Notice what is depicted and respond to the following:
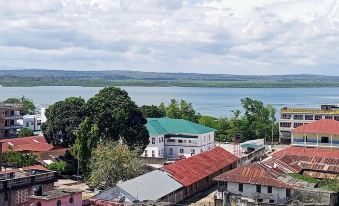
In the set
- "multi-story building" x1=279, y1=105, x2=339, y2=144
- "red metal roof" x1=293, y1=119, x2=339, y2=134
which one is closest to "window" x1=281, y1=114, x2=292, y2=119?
"multi-story building" x1=279, y1=105, x2=339, y2=144

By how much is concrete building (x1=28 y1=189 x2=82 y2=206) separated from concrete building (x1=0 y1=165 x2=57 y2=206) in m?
1.65

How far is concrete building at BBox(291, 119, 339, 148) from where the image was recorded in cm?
5269

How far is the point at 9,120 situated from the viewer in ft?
233

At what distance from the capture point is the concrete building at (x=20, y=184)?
2984cm

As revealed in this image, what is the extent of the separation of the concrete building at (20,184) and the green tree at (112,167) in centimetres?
531

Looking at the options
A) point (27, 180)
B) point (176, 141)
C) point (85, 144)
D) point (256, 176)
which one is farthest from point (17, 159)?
point (256, 176)

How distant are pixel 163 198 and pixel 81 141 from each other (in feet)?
32.2

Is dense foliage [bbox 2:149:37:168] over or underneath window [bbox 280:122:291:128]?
underneath

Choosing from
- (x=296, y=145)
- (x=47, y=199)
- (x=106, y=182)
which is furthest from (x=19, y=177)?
(x=296, y=145)

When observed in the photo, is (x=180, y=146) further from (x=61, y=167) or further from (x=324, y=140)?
(x=61, y=167)

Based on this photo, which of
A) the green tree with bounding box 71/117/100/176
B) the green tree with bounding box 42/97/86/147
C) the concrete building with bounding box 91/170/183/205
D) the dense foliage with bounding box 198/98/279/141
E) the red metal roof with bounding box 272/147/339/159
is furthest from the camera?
the dense foliage with bounding box 198/98/279/141

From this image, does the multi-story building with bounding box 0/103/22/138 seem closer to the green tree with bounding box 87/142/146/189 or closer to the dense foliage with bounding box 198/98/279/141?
the dense foliage with bounding box 198/98/279/141

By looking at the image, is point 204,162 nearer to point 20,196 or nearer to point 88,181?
point 88,181

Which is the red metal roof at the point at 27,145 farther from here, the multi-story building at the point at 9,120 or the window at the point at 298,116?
the window at the point at 298,116
